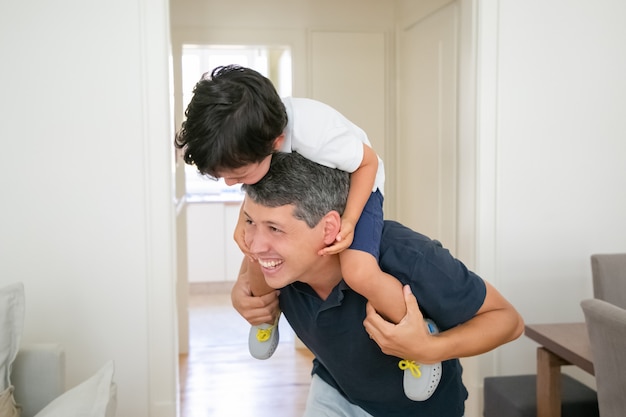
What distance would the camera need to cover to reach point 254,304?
1.76m

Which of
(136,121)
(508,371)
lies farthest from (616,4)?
(136,121)

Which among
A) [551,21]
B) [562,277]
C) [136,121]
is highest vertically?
[551,21]

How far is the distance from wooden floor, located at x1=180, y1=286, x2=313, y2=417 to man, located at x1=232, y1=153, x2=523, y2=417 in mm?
2122

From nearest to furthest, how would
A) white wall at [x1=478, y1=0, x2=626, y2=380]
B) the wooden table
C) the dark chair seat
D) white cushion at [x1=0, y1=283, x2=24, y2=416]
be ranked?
white cushion at [x1=0, y1=283, x2=24, y2=416]
the wooden table
the dark chair seat
white wall at [x1=478, y1=0, x2=626, y2=380]

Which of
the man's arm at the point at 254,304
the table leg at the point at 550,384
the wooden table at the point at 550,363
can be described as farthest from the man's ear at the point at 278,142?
the table leg at the point at 550,384

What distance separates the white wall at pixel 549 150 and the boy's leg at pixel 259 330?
5.79ft

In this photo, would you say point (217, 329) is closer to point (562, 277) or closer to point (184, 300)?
point (184, 300)

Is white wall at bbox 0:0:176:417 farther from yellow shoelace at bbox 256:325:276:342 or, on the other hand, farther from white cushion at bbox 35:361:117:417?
yellow shoelace at bbox 256:325:276:342

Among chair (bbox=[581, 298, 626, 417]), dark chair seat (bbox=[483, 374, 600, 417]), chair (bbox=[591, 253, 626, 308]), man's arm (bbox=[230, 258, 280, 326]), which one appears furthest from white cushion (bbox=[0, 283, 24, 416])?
chair (bbox=[591, 253, 626, 308])

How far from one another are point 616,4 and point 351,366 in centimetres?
252

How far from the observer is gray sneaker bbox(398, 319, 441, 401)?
156cm

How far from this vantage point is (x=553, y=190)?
134 inches

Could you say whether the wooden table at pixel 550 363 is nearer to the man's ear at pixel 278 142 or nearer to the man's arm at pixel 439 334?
the man's arm at pixel 439 334

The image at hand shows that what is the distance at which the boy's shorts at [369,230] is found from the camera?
1568 mm
